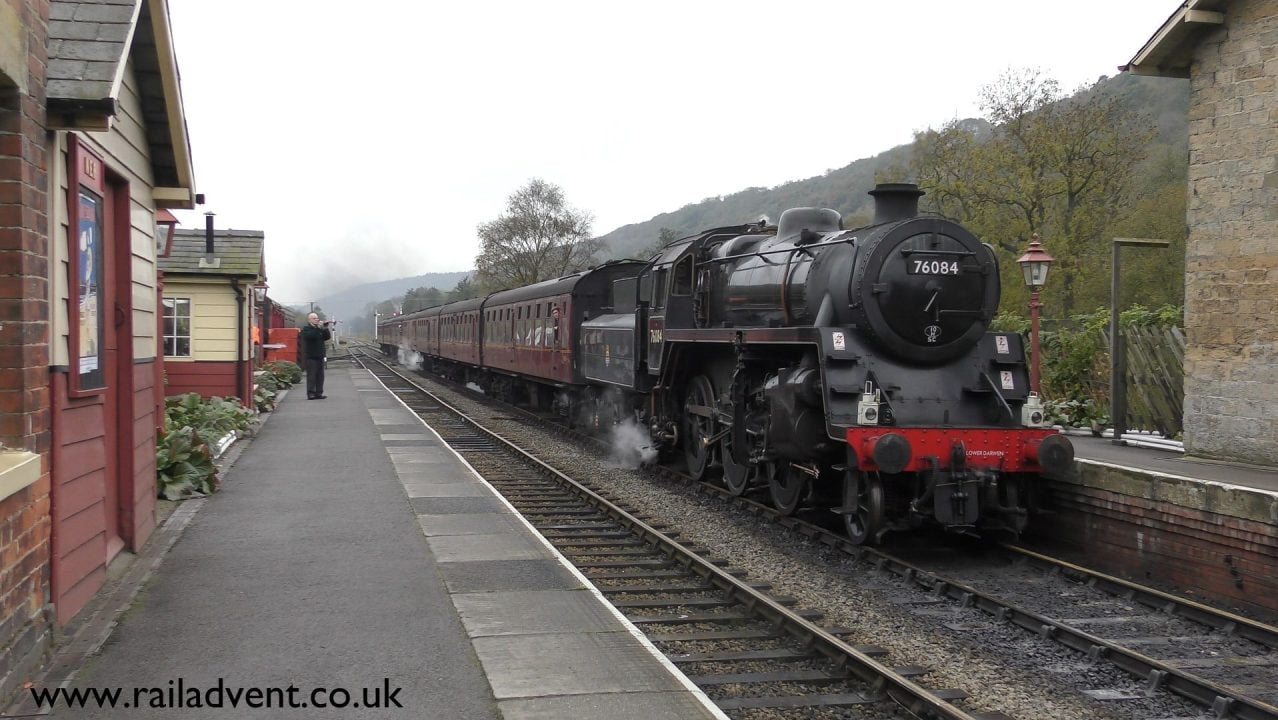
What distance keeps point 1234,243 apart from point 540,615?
776 centimetres

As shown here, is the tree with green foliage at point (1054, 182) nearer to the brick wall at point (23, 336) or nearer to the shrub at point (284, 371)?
the shrub at point (284, 371)

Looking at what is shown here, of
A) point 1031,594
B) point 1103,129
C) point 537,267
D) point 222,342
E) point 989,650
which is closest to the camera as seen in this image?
point 989,650

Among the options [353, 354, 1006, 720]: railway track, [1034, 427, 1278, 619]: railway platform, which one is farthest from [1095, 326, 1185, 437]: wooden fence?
[353, 354, 1006, 720]: railway track

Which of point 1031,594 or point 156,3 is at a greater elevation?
point 156,3

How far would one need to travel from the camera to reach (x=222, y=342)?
55.7 feet

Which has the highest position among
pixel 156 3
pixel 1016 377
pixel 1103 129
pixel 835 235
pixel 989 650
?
pixel 1103 129

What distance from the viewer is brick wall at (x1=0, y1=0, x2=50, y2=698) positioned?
4.17 metres

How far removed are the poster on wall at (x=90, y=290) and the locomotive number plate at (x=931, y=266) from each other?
6114mm

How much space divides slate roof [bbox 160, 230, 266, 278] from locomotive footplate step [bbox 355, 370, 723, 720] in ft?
27.4

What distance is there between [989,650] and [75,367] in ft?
18.0

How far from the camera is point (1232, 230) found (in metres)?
9.30

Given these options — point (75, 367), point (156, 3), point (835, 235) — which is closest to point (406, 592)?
point (75, 367)

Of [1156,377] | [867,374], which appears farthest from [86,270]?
[1156,377]

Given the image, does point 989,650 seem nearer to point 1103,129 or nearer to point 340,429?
point 340,429
